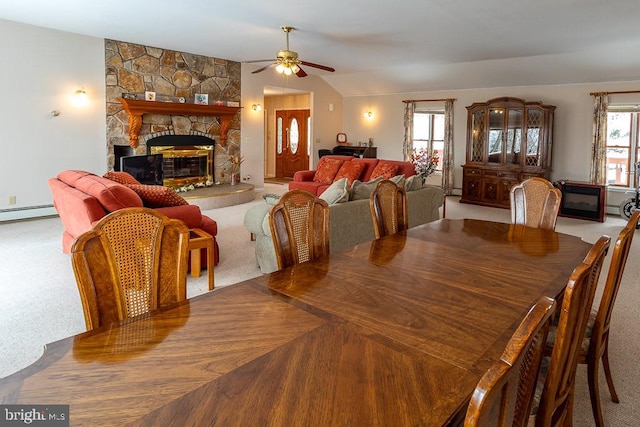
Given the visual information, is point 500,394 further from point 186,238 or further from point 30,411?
point 186,238

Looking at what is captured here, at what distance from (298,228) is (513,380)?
5.40 ft

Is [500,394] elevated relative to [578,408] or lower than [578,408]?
elevated

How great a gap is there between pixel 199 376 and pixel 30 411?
371 millimetres

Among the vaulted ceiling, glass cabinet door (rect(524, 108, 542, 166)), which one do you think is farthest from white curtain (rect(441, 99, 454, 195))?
glass cabinet door (rect(524, 108, 542, 166))

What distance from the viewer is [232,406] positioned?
1074 millimetres

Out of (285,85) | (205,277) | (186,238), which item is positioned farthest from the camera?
(285,85)

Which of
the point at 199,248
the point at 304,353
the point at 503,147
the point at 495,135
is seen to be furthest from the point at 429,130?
the point at 304,353

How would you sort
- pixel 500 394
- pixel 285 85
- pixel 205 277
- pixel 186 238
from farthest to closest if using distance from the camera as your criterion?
1. pixel 285 85
2. pixel 205 277
3. pixel 186 238
4. pixel 500 394

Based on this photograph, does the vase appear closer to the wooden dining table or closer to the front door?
the front door

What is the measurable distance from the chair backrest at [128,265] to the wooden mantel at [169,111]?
6511 mm

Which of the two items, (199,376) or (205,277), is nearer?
(199,376)

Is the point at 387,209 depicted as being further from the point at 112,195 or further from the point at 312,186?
the point at 312,186

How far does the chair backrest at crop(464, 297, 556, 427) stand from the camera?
735mm

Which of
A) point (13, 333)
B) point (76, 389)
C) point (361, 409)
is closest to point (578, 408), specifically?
point (361, 409)
